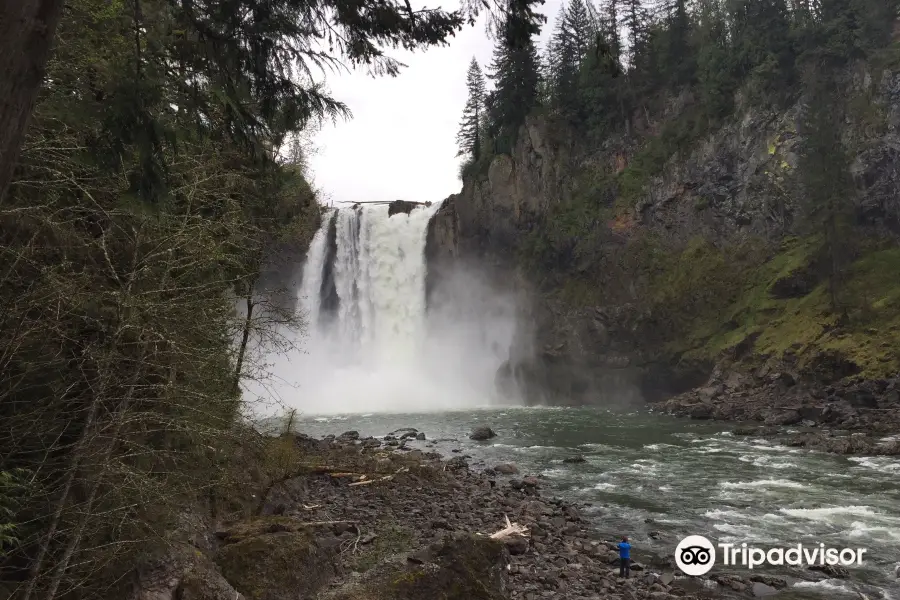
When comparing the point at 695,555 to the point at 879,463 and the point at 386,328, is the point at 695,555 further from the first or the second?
the point at 386,328

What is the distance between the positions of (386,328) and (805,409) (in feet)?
104

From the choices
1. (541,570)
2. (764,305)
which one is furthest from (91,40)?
(764,305)

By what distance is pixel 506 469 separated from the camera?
55.6 feet

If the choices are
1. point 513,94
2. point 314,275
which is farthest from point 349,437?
point 513,94

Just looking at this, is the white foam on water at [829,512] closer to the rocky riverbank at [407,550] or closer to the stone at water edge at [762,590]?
the rocky riverbank at [407,550]

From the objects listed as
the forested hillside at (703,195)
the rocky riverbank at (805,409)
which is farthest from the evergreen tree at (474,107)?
the rocky riverbank at (805,409)

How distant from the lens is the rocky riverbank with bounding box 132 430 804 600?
5961 millimetres

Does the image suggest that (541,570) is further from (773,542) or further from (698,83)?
(698,83)

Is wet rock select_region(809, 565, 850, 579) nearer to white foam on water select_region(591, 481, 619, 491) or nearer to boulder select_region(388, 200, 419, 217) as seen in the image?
white foam on water select_region(591, 481, 619, 491)

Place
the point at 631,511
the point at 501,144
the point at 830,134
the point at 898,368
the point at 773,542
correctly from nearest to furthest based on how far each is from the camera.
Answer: the point at 773,542 < the point at 631,511 < the point at 898,368 < the point at 830,134 < the point at 501,144

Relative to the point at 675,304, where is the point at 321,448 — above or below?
below

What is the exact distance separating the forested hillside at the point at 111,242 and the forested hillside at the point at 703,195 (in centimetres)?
2910

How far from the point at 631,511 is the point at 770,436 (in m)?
12.8

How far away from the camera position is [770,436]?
2189 cm
